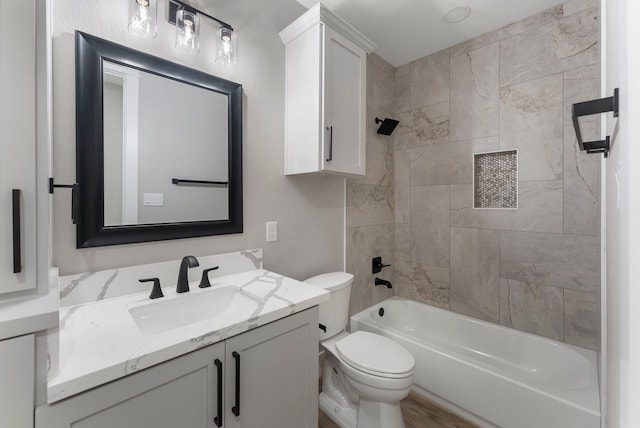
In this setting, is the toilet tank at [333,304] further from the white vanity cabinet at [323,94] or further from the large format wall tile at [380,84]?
the large format wall tile at [380,84]

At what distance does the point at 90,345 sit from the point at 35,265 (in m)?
0.32

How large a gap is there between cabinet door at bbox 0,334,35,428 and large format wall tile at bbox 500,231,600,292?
2.50 meters

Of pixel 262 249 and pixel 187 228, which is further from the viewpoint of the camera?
pixel 262 249

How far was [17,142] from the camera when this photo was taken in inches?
22.4

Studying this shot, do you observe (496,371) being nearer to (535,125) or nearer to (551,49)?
(535,125)

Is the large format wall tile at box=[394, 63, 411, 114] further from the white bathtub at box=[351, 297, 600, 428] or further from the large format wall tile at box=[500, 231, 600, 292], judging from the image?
the white bathtub at box=[351, 297, 600, 428]

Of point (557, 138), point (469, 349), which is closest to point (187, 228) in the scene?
point (469, 349)

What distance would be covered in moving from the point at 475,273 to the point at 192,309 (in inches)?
81.8

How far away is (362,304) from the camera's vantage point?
2.34 m

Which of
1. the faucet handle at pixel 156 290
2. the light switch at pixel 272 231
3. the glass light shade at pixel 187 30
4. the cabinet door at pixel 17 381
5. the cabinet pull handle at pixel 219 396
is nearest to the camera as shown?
the cabinet door at pixel 17 381

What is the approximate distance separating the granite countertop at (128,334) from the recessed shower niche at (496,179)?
1684 mm

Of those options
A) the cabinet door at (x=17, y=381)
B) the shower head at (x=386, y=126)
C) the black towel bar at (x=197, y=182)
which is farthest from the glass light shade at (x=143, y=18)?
the shower head at (x=386, y=126)

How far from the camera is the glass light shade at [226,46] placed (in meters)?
1.42

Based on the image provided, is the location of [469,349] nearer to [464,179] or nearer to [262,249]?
[464,179]
